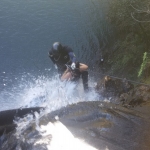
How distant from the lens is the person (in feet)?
21.8

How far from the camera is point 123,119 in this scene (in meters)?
4.18

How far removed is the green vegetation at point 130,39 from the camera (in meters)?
8.09

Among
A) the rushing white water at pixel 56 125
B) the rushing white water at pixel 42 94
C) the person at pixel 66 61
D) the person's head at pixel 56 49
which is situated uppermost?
the person's head at pixel 56 49

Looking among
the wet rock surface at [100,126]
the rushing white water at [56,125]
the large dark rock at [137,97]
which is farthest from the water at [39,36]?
the wet rock surface at [100,126]

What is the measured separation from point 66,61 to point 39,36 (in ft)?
21.9

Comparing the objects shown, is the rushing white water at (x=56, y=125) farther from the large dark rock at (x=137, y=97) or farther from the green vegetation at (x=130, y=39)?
the green vegetation at (x=130, y=39)

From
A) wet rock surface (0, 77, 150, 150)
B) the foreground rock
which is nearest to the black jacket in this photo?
the foreground rock

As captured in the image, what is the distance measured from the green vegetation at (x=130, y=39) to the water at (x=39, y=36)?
122cm

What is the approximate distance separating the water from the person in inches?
116

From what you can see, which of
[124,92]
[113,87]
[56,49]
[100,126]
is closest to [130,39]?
[113,87]

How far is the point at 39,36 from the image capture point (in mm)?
12969

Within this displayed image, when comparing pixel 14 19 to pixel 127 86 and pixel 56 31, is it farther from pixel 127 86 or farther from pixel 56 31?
pixel 127 86

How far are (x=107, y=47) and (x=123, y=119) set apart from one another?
674 cm

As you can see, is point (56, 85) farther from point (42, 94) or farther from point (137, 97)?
point (137, 97)
